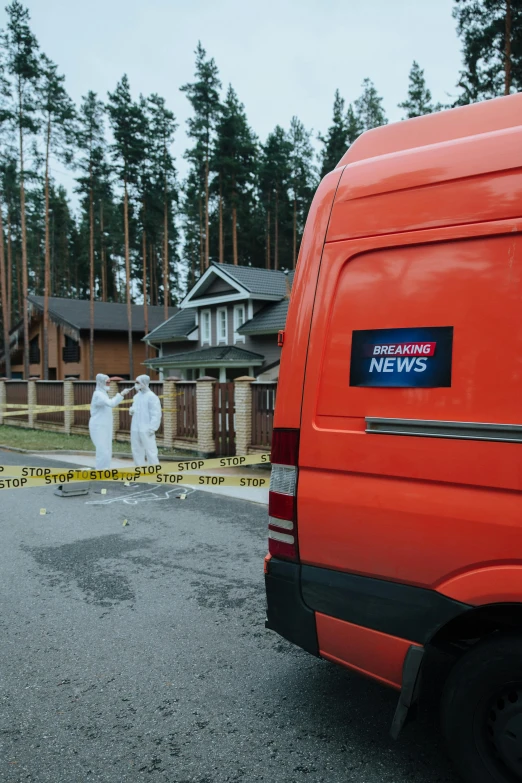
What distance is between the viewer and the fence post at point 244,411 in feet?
38.9

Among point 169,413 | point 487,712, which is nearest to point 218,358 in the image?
point 169,413

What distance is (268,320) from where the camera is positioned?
26.2 m

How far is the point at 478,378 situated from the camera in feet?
7.11

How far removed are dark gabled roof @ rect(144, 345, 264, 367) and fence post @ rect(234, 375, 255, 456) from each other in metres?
13.5

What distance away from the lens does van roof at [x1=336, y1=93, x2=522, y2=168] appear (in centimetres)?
250

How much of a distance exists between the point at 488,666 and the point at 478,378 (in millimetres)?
1074

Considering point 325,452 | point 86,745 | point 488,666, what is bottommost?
point 86,745

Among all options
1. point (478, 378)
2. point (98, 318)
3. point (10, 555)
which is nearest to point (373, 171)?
point (478, 378)

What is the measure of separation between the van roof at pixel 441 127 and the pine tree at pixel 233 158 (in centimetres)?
3241

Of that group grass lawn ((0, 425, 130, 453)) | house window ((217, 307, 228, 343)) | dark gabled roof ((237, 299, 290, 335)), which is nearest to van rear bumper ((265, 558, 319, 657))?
grass lawn ((0, 425, 130, 453))

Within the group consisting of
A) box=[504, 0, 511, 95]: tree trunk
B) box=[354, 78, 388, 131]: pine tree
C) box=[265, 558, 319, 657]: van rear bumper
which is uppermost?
box=[354, 78, 388, 131]: pine tree

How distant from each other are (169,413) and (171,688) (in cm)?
1099

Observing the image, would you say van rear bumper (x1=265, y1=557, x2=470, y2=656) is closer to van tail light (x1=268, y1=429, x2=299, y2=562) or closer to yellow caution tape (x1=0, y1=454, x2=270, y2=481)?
van tail light (x1=268, y1=429, x2=299, y2=562)

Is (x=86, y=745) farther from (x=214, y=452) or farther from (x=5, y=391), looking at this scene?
(x=5, y=391)
